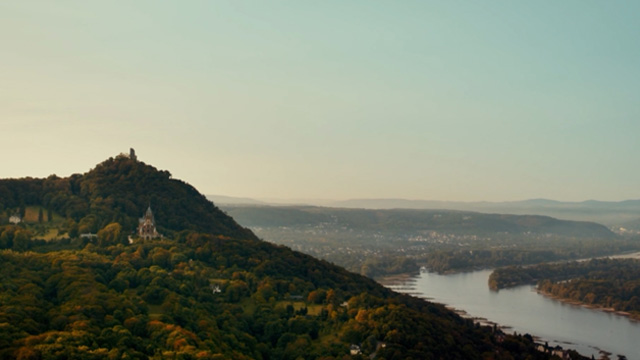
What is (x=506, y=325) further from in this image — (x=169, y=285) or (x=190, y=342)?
(x=190, y=342)

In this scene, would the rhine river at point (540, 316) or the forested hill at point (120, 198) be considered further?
the rhine river at point (540, 316)

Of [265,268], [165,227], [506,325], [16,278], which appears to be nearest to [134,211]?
[165,227]

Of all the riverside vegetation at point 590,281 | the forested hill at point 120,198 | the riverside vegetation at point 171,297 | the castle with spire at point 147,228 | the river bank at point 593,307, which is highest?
the forested hill at point 120,198

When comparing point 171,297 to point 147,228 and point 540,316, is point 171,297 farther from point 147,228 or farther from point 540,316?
point 540,316

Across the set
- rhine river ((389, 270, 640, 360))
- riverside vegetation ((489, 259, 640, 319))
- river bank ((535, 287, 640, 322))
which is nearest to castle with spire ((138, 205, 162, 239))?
rhine river ((389, 270, 640, 360))

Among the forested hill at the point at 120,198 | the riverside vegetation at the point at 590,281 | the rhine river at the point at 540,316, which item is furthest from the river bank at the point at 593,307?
the forested hill at the point at 120,198

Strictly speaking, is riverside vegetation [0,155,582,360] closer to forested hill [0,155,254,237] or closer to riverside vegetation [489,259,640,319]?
forested hill [0,155,254,237]

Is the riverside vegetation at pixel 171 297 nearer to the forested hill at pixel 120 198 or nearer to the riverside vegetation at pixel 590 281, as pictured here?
the forested hill at pixel 120 198
